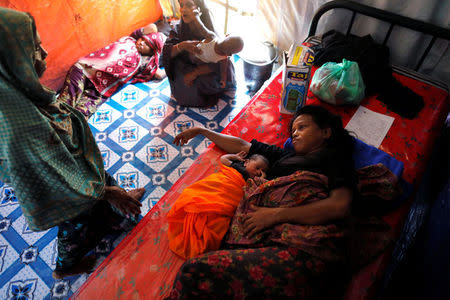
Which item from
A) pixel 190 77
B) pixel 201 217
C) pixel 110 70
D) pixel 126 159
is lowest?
pixel 126 159

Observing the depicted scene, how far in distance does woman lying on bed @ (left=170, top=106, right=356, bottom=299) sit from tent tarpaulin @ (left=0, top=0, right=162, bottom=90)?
107 inches

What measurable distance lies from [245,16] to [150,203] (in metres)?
2.34

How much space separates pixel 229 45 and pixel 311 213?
1.58 metres

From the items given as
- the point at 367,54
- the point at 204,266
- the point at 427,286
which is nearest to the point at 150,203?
the point at 204,266

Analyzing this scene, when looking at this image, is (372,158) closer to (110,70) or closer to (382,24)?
(382,24)

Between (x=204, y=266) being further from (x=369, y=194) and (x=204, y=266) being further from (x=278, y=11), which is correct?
(x=278, y=11)

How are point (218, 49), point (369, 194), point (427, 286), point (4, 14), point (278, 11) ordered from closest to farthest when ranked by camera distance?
point (4, 14) → point (427, 286) → point (369, 194) → point (218, 49) → point (278, 11)

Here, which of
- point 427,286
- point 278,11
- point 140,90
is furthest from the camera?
point 140,90

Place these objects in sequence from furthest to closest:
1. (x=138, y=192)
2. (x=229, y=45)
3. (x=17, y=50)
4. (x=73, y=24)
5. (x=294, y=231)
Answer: (x=73, y=24), (x=229, y=45), (x=138, y=192), (x=294, y=231), (x=17, y=50)

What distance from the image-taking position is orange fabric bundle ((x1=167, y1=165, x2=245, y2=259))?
51.5 inches

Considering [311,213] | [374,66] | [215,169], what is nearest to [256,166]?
[215,169]

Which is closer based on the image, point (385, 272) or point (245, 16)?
point (385, 272)

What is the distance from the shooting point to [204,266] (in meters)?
1.09

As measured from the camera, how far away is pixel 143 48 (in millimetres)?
3219
